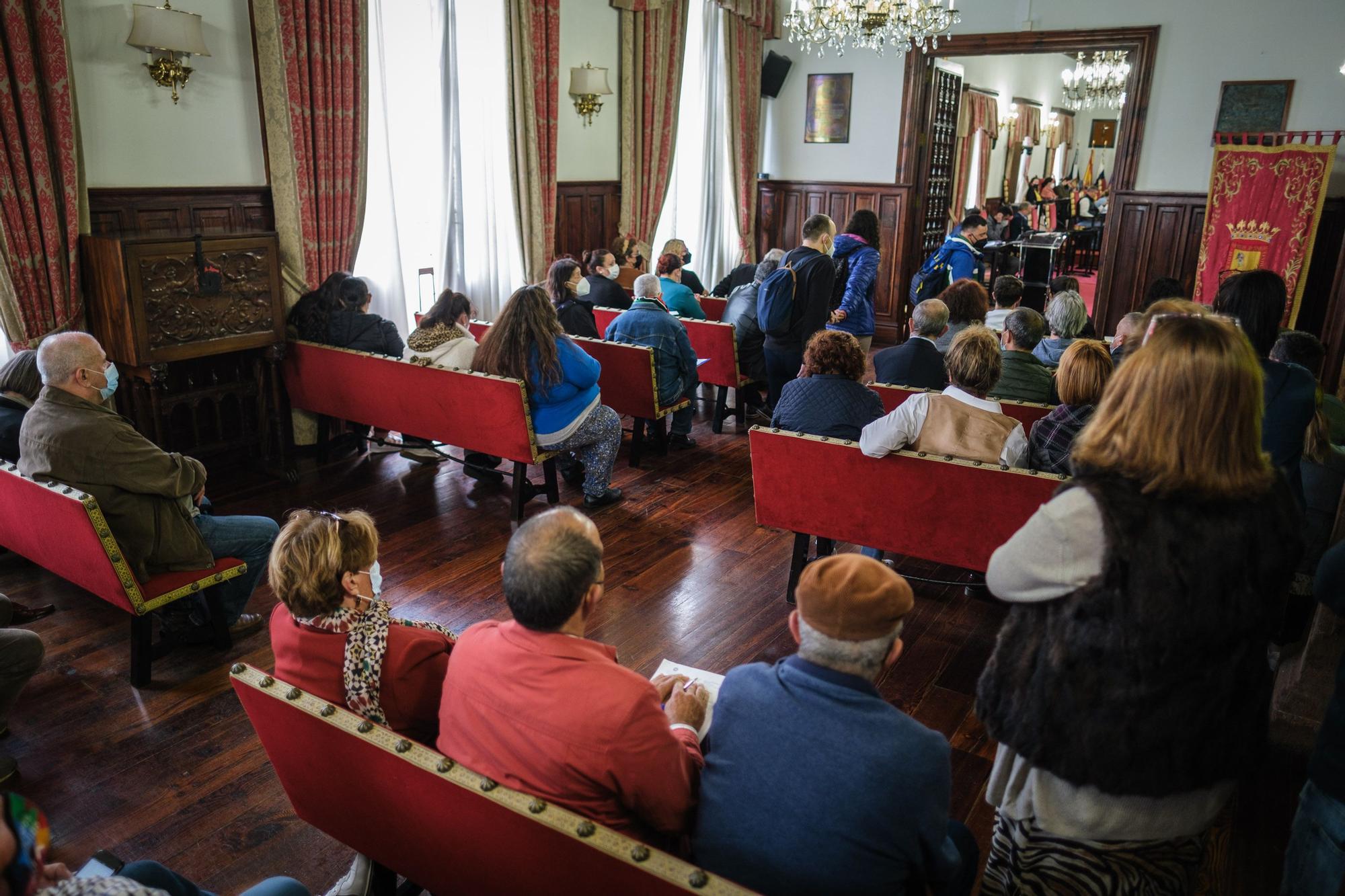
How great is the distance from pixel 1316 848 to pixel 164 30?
505 centimetres

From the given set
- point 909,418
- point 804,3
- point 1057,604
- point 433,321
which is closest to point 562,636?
point 1057,604

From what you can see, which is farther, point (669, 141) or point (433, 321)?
point (669, 141)

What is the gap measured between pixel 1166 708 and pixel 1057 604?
0.24m

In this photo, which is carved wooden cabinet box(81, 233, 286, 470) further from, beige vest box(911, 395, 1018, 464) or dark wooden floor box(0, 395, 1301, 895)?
beige vest box(911, 395, 1018, 464)

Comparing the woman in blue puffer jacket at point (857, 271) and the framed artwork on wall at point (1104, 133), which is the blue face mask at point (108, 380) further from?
the framed artwork on wall at point (1104, 133)

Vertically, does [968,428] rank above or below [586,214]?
below

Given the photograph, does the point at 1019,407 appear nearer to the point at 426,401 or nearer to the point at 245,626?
the point at 426,401

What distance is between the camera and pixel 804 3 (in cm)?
638

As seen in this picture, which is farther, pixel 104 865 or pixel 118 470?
pixel 118 470

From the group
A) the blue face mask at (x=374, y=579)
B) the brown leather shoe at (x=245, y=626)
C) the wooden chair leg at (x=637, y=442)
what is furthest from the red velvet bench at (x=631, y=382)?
the blue face mask at (x=374, y=579)

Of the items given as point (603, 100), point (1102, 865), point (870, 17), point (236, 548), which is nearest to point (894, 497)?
point (1102, 865)

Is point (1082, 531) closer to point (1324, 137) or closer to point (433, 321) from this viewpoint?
point (433, 321)

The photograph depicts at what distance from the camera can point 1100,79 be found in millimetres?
14094

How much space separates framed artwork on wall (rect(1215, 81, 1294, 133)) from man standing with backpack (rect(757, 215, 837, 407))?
437 cm
